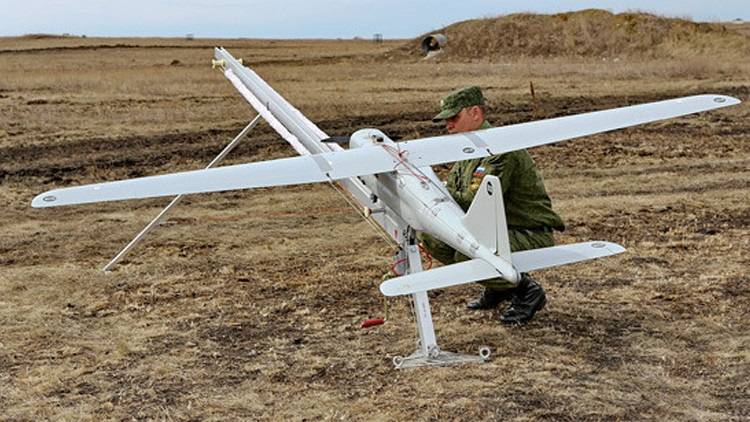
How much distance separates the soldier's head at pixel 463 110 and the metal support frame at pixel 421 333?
3.28ft

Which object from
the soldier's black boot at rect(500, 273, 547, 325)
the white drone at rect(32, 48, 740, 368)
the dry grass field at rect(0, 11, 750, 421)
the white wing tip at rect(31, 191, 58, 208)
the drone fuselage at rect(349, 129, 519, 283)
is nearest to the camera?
the white wing tip at rect(31, 191, 58, 208)

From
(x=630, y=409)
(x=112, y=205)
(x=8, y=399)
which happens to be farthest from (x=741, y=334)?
(x=112, y=205)

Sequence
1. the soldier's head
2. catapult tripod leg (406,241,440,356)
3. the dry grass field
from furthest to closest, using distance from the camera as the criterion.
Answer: the soldier's head < catapult tripod leg (406,241,440,356) < the dry grass field

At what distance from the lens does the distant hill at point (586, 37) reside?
36688mm

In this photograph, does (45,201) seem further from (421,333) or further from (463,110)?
(463,110)

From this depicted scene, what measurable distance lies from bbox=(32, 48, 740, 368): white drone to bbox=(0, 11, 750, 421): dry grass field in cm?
72

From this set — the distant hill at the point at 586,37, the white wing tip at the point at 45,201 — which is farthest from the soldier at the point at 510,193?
the distant hill at the point at 586,37

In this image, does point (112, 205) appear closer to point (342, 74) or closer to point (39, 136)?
point (39, 136)

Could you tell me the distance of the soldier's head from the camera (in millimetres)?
6285

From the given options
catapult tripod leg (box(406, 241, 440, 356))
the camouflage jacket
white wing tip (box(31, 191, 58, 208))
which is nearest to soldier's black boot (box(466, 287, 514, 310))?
the camouflage jacket

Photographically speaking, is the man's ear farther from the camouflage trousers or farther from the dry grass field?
the dry grass field

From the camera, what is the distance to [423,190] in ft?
18.8

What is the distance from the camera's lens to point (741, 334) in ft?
21.9

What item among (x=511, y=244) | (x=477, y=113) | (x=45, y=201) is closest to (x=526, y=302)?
(x=511, y=244)
